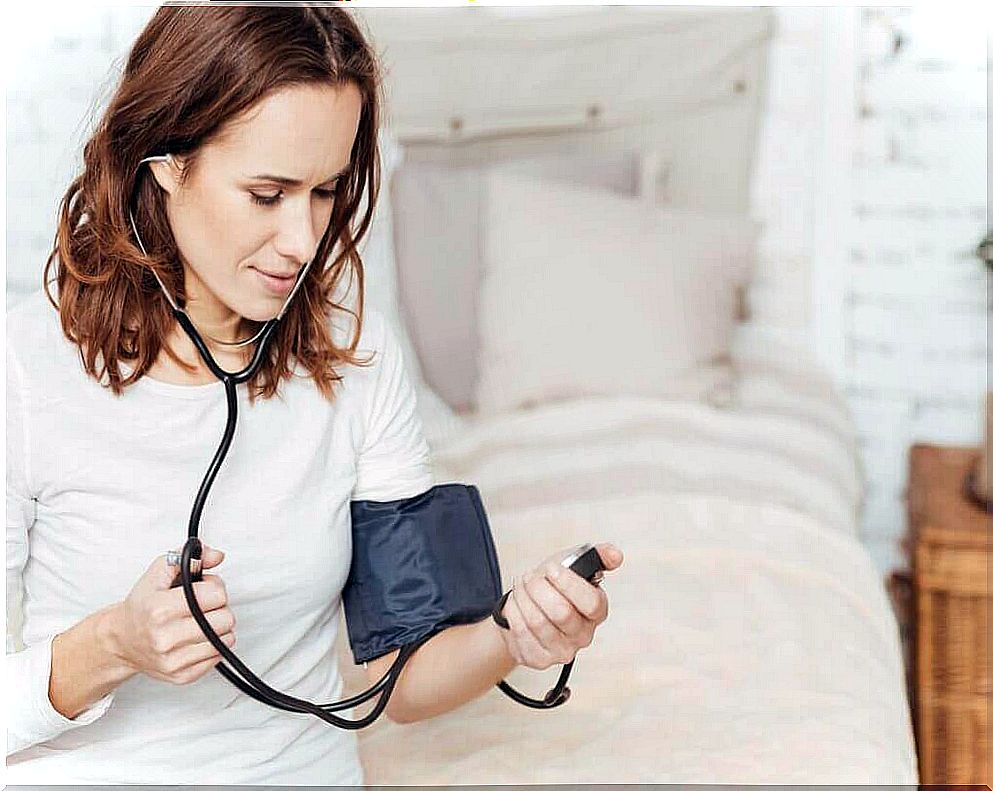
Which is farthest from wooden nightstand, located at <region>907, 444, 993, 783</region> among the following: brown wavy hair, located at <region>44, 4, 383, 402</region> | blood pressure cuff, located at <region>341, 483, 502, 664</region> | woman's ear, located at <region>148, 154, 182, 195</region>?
woman's ear, located at <region>148, 154, 182, 195</region>

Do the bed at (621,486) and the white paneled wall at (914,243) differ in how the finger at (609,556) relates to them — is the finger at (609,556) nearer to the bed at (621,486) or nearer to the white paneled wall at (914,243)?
the bed at (621,486)

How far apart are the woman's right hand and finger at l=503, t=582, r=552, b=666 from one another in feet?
0.55

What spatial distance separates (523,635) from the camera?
77cm

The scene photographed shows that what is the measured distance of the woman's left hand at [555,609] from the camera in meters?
0.74

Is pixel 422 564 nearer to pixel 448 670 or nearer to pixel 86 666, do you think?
pixel 448 670

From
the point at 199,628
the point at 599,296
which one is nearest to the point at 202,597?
the point at 199,628

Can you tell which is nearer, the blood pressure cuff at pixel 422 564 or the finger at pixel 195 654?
the finger at pixel 195 654

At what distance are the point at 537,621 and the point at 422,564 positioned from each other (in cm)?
15

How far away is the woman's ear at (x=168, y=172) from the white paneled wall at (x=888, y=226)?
2.26ft

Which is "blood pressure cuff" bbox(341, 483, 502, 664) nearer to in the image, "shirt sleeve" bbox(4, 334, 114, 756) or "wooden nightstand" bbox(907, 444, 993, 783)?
"shirt sleeve" bbox(4, 334, 114, 756)

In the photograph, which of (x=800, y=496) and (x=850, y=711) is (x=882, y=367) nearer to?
(x=800, y=496)

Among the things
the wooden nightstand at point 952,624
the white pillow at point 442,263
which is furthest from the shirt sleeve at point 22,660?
the wooden nightstand at point 952,624

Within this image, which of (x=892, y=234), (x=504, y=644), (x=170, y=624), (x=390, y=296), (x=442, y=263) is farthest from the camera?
(x=892, y=234)

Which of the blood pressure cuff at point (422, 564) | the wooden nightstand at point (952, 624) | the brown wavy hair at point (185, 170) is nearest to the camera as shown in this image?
the brown wavy hair at point (185, 170)
